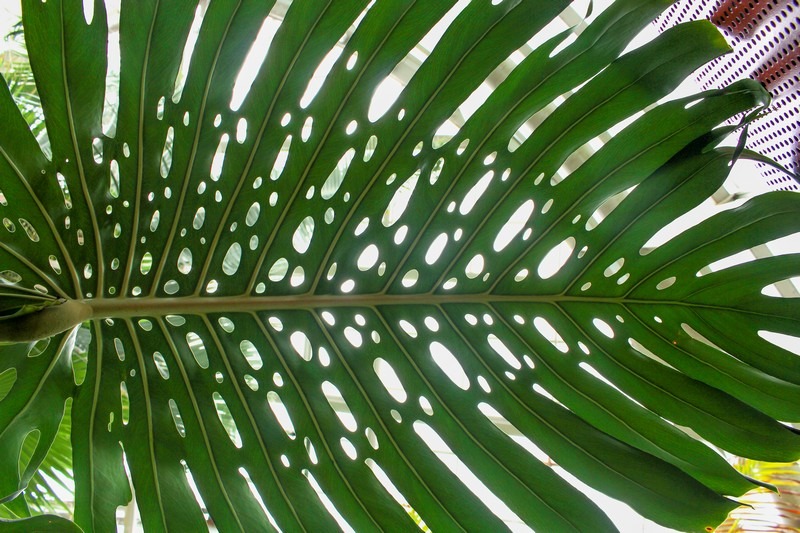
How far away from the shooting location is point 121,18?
0.85 meters

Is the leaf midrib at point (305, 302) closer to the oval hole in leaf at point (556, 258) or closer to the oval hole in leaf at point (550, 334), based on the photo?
the oval hole in leaf at point (550, 334)

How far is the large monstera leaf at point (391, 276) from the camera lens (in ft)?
2.93

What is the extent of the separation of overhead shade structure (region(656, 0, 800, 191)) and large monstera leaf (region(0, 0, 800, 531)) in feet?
1.47

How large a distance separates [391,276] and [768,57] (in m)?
0.87

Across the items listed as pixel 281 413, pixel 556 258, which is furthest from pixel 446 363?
pixel 281 413

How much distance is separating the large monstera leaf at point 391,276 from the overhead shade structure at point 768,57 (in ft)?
1.47

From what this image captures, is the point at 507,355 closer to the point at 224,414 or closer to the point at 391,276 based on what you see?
the point at 224,414

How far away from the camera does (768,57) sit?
51.1 inches

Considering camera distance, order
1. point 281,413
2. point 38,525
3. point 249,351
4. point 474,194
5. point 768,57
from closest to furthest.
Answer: point 38,525, point 768,57, point 249,351, point 474,194, point 281,413

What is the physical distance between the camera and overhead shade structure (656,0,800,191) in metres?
1.23

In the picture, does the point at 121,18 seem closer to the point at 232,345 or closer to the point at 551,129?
the point at 232,345

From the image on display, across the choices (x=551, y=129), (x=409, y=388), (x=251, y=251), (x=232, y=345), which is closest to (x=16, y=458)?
(x=232, y=345)


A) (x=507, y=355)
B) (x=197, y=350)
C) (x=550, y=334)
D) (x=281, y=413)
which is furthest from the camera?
(x=281, y=413)

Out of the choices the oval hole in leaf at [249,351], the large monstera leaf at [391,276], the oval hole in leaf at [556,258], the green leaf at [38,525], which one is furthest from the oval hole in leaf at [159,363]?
the oval hole in leaf at [556,258]
